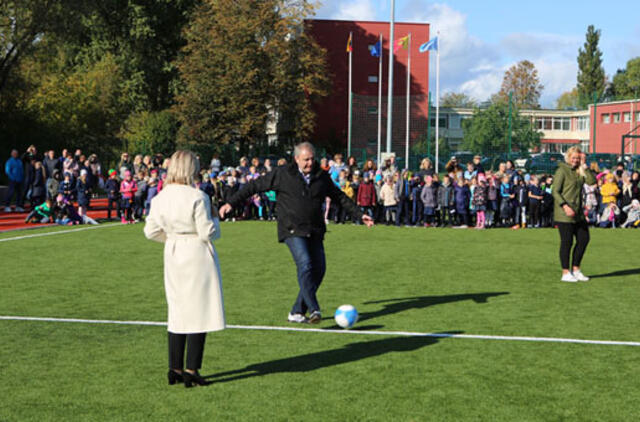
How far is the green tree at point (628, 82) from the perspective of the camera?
103000 millimetres

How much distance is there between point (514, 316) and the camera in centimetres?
877

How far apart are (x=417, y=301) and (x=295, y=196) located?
2.75m

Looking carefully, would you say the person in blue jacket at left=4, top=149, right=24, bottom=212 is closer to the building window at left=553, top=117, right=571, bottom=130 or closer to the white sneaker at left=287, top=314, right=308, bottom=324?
the white sneaker at left=287, top=314, right=308, bottom=324

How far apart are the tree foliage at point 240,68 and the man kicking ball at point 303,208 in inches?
1524

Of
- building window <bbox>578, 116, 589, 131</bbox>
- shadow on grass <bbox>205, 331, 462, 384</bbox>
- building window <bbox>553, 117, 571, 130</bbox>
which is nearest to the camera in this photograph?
shadow on grass <bbox>205, 331, 462, 384</bbox>

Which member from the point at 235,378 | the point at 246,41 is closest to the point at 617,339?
the point at 235,378

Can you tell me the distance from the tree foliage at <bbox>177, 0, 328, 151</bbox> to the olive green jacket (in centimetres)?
3607

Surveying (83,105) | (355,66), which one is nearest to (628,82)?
(355,66)

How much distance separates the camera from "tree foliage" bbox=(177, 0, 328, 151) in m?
46.3

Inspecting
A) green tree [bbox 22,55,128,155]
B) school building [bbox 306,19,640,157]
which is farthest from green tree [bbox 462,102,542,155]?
green tree [bbox 22,55,128,155]

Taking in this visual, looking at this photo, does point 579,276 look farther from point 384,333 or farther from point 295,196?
point 295,196

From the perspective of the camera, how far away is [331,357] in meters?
6.82

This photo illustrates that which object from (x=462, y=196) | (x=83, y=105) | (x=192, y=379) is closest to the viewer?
(x=192, y=379)

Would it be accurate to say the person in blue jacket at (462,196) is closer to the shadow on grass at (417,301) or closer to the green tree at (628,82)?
the shadow on grass at (417,301)
